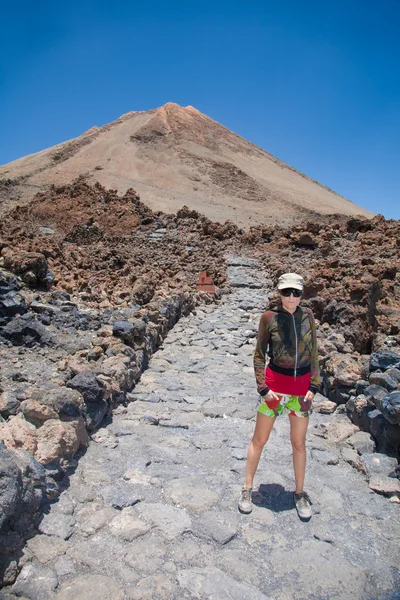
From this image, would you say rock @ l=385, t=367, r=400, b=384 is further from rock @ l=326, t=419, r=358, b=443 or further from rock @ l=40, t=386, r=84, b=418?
rock @ l=40, t=386, r=84, b=418

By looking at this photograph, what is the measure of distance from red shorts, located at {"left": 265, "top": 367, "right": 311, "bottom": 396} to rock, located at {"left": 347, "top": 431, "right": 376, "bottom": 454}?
1348 mm

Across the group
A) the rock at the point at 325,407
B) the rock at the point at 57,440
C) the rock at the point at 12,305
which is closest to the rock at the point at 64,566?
the rock at the point at 57,440

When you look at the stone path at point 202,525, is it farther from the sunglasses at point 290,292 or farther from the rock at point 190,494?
the sunglasses at point 290,292

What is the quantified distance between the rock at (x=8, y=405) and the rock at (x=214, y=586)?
1841 mm

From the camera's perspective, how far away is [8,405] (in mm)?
3367

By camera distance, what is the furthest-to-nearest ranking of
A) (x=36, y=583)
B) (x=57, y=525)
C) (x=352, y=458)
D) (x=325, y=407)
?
(x=325, y=407) < (x=352, y=458) < (x=57, y=525) < (x=36, y=583)

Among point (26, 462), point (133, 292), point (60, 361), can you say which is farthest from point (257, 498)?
point (133, 292)

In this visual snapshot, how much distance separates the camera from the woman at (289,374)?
115 inches

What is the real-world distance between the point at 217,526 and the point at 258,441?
0.62m

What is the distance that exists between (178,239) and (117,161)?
90.4 ft

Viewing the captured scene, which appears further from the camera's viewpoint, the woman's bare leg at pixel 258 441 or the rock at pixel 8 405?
the rock at pixel 8 405

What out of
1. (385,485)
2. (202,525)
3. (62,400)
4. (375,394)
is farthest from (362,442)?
(62,400)

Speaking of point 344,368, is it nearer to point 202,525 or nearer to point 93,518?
point 202,525

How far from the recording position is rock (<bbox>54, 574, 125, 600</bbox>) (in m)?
2.07
